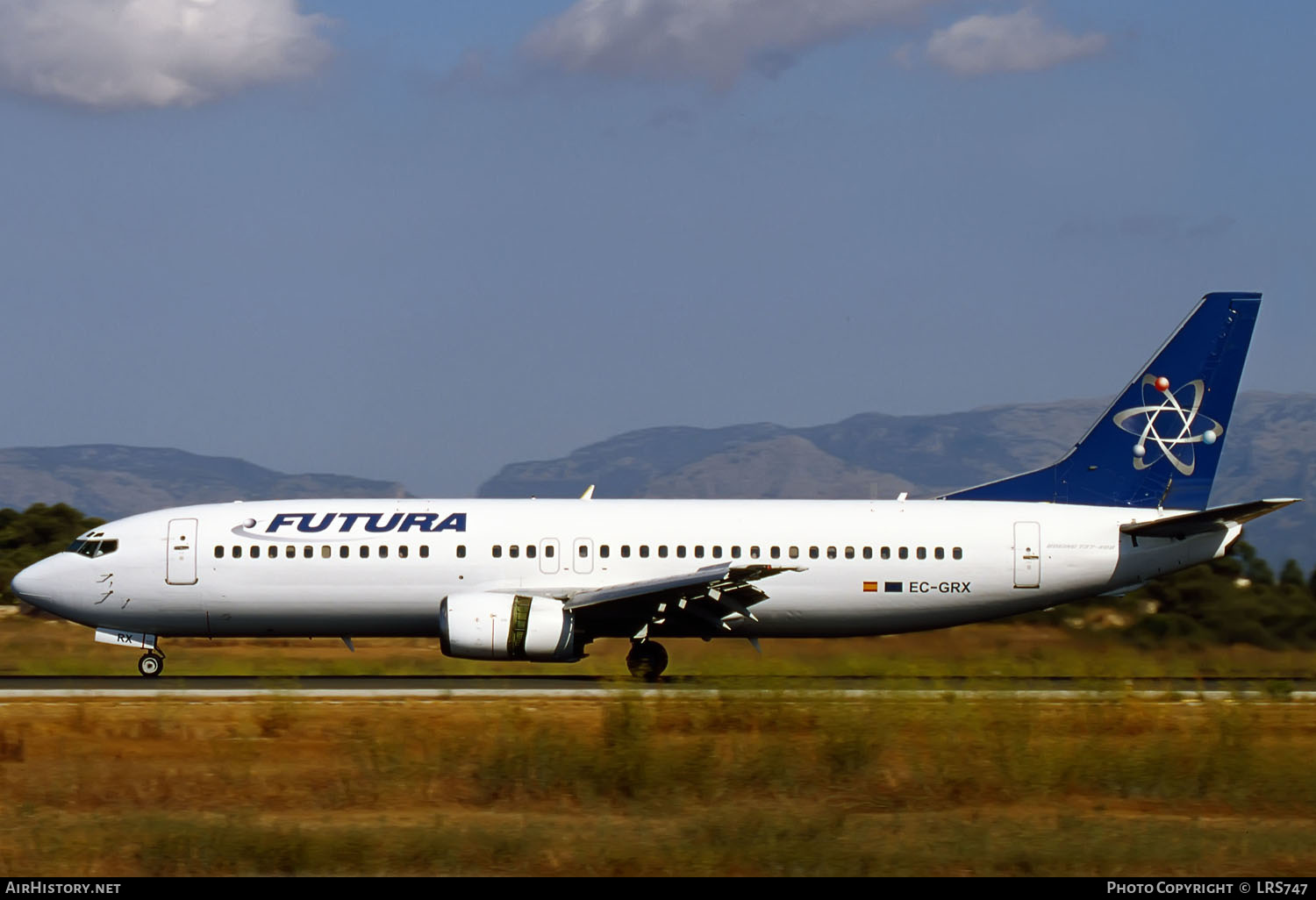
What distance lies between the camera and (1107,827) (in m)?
13.1

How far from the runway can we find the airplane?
904 millimetres

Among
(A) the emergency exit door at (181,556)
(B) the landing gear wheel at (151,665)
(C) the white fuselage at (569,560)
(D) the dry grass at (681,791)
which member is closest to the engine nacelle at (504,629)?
(C) the white fuselage at (569,560)

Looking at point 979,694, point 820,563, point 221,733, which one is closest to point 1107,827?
point 979,694

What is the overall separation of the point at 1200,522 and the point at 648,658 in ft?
30.7

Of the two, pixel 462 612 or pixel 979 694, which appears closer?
pixel 979 694

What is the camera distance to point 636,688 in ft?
54.2

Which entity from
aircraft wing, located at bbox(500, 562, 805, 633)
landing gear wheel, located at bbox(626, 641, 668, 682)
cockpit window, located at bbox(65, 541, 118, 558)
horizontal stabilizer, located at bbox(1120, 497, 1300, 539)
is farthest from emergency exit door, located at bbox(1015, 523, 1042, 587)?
cockpit window, located at bbox(65, 541, 118, 558)

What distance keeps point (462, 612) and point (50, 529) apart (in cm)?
3450

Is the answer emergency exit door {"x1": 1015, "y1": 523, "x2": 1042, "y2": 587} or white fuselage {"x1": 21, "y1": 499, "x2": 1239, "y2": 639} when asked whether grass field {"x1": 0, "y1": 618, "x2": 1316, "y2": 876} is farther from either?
emergency exit door {"x1": 1015, "y1": 523, "x2": 1042, "y2": 587}

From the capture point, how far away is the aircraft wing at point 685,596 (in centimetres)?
2428

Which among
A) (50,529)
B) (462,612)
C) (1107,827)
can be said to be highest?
(50,529)

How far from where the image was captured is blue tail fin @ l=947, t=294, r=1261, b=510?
27.7 meters

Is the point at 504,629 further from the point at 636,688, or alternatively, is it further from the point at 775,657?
the point at 636,688

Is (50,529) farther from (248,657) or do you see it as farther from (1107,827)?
(1107,827)
